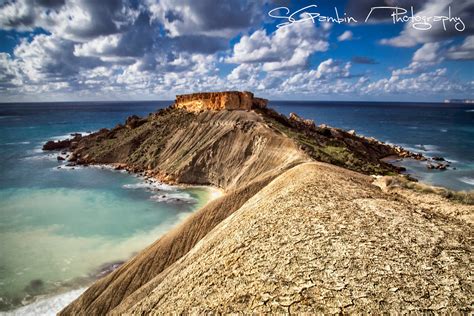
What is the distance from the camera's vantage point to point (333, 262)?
6.80 meters

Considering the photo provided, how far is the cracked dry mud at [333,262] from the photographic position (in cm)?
577

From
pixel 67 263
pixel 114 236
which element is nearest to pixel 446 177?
pixel 114 236

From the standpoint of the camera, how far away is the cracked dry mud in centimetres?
577

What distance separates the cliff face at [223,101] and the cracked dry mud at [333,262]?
36.1 meters

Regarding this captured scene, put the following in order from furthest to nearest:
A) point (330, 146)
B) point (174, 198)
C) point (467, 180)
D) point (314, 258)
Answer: point (467, 180) < point (330, 146) < point (174, 198) < point (314, 258)

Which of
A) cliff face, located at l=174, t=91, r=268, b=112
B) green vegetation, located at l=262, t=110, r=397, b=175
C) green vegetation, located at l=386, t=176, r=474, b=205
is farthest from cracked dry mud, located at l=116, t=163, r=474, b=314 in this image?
cliff face, located at l=174, t=91, r=268, b=112

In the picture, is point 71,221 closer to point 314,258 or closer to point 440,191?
point 314,258

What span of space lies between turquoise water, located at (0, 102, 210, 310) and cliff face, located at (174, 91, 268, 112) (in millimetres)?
16390

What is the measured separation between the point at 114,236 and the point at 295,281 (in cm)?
2110

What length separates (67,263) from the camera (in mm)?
19844

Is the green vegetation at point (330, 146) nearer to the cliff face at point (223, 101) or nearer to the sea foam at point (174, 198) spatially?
the cliff face at point (223, 101)

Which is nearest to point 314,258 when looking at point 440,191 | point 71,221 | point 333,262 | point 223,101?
point 333,262

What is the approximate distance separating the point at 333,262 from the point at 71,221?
26.6 metres

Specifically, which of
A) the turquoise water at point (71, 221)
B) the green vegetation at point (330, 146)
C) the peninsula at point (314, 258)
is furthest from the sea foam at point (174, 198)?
the peninsula at point (314, 258)
